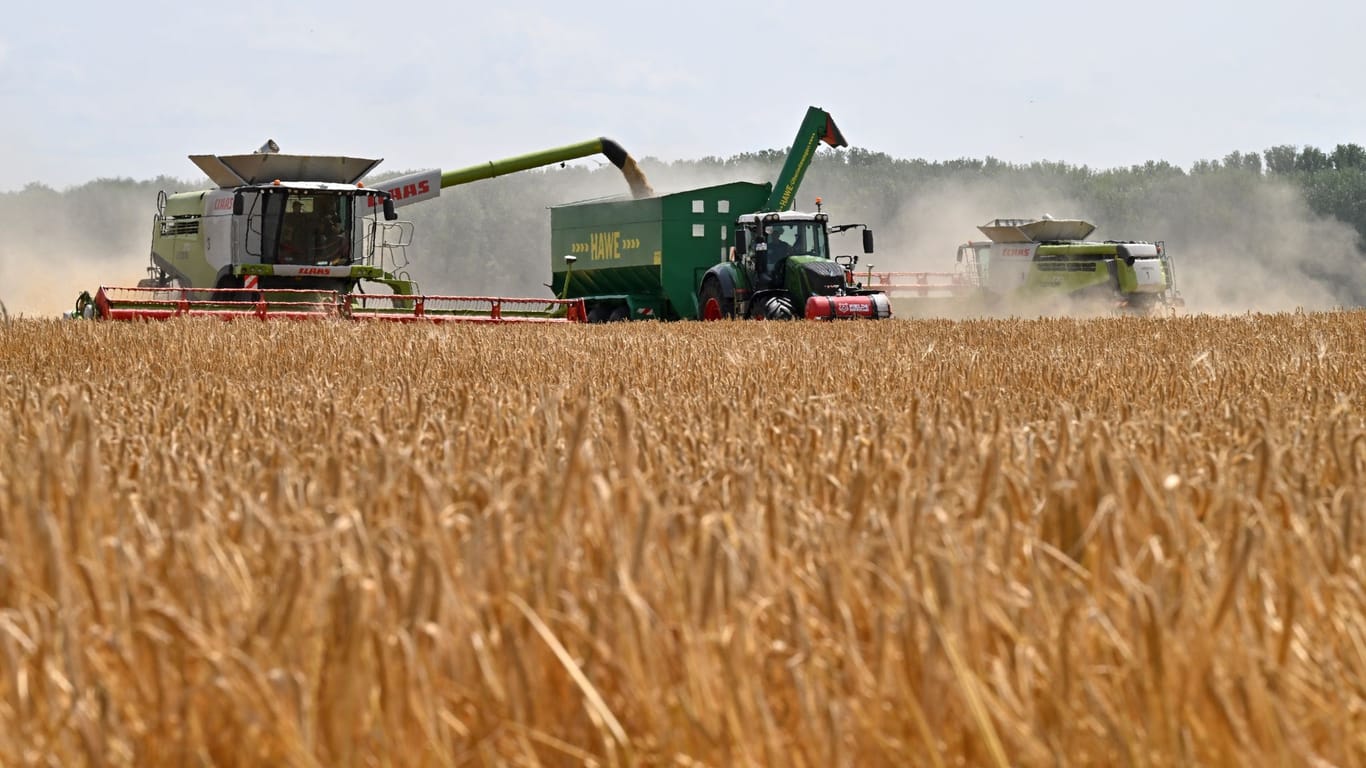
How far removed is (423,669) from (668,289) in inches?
930

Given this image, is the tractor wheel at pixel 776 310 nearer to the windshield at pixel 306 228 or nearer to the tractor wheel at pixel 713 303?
the tractor wheel at pixel 713 303

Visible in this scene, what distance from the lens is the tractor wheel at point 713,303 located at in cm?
2319

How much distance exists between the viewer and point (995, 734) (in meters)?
1.53

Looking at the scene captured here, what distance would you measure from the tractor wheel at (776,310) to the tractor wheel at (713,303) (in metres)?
0.67

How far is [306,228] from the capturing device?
801 inches

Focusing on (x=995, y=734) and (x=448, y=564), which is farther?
(x=448, y=564)

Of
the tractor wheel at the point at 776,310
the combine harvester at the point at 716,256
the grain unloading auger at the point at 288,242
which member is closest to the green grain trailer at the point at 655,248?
the combine harvester at the point at 716,256

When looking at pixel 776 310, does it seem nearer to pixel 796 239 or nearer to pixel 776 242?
pixel 776 242

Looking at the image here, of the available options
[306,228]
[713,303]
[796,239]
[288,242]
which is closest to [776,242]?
[796,239]

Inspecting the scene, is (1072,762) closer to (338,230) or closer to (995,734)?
(995,734)

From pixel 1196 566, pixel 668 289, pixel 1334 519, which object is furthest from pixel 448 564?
pixel 668 289

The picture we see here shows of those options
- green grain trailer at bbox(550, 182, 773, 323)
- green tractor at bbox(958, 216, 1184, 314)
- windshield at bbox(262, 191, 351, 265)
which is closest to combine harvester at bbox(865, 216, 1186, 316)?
green tractor at bbox(958, 216, 1184, 314)

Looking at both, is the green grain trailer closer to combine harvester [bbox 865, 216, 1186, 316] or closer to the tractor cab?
the tractor cab

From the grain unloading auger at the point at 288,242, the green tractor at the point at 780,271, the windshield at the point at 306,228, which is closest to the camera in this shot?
the grain unloading auger at the point at 288,242
